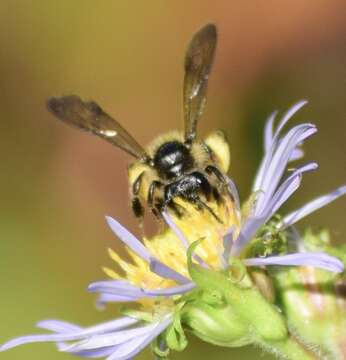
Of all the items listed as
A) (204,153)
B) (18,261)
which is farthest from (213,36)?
(18,261)

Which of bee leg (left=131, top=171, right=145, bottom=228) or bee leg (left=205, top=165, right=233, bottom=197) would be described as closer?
bee leg (left=205, top=165, right=233, bottom=197)

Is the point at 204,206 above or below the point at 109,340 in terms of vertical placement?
above

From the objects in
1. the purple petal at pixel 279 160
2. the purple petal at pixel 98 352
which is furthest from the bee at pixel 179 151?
the purple petal at pixel 98 352

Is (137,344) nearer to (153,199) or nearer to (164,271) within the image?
(164,271)

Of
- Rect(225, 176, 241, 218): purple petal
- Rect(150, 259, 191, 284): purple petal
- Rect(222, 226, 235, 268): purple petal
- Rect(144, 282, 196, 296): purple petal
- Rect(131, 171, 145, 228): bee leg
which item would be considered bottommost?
Rect(144, 282, 196, 296): purple petal

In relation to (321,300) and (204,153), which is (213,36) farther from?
(321,300)

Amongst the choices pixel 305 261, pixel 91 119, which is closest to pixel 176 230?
pixel 305 261

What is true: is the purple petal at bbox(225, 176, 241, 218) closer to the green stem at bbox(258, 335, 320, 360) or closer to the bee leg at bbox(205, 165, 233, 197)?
the bee leg at bbox(205, 165, 233, 197)

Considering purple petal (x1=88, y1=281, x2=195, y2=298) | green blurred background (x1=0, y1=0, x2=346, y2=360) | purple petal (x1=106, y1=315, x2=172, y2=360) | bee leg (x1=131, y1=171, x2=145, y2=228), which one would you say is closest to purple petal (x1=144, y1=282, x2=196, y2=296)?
purple petal (x1=88, y1=281, x2=195, y2=298)
